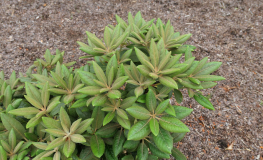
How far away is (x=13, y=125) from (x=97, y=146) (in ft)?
2.31

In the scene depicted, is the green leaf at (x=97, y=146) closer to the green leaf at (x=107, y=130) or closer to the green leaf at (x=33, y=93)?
the green leaf at (x=107, y=130)

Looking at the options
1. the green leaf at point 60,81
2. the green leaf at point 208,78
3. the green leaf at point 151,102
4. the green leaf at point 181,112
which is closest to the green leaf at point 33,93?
the green leaf at point 60,81

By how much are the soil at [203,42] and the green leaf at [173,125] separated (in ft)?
5.79

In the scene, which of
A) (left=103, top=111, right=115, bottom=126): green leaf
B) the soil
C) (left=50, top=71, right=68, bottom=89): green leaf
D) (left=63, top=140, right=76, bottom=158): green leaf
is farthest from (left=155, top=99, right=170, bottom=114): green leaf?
the soil

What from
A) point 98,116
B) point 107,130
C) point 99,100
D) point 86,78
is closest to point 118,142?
point 107,130

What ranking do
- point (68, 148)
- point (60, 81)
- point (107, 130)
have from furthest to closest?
point (107, 130), point (60, 81), point (68, 148)

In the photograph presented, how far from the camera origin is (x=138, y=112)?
1.23 metres

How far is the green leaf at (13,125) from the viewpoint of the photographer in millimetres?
1431

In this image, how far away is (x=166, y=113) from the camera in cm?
133

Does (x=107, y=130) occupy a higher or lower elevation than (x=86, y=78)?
lower

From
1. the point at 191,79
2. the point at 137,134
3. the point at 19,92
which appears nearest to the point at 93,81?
the point at 137,134

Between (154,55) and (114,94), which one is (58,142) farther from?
(154,55)

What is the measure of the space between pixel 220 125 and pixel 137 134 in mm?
2317

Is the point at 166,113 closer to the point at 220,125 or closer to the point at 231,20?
the point at 220,125
